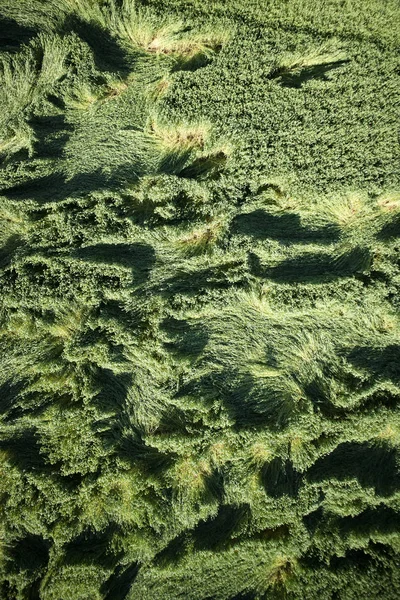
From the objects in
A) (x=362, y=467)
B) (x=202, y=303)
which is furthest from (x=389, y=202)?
(x=362, y=467)

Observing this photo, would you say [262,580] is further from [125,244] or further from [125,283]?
[125,244]

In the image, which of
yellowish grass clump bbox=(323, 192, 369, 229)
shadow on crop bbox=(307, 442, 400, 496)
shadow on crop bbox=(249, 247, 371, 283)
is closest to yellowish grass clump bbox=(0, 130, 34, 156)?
shadow on crop bbox=(249, 247, 371, 283)

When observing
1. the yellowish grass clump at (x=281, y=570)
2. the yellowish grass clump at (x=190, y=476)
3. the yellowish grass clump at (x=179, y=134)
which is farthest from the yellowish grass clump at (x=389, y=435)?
the yellowish grass clump at (x=179, y=134)

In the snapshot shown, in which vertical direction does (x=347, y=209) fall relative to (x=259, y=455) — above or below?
above

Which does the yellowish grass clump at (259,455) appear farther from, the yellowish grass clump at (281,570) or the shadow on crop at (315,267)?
the shadow on crop at (315,267)

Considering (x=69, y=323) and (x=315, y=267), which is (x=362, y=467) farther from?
(x=69, y=323)

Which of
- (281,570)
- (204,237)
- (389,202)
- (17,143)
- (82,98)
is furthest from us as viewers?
(17,143)

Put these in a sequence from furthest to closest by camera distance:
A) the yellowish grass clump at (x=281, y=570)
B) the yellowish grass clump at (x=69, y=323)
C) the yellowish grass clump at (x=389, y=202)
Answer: the yellowish grass clump at (x=69, y=323) → the yellowish grass clump at (x=281, y=570) → the yellowish grass clump at (x=389, y=202)

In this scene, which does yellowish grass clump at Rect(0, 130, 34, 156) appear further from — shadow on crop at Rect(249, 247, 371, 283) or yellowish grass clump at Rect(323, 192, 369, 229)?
yellowish grass clump at Rect(323, 192, 369, 229)
